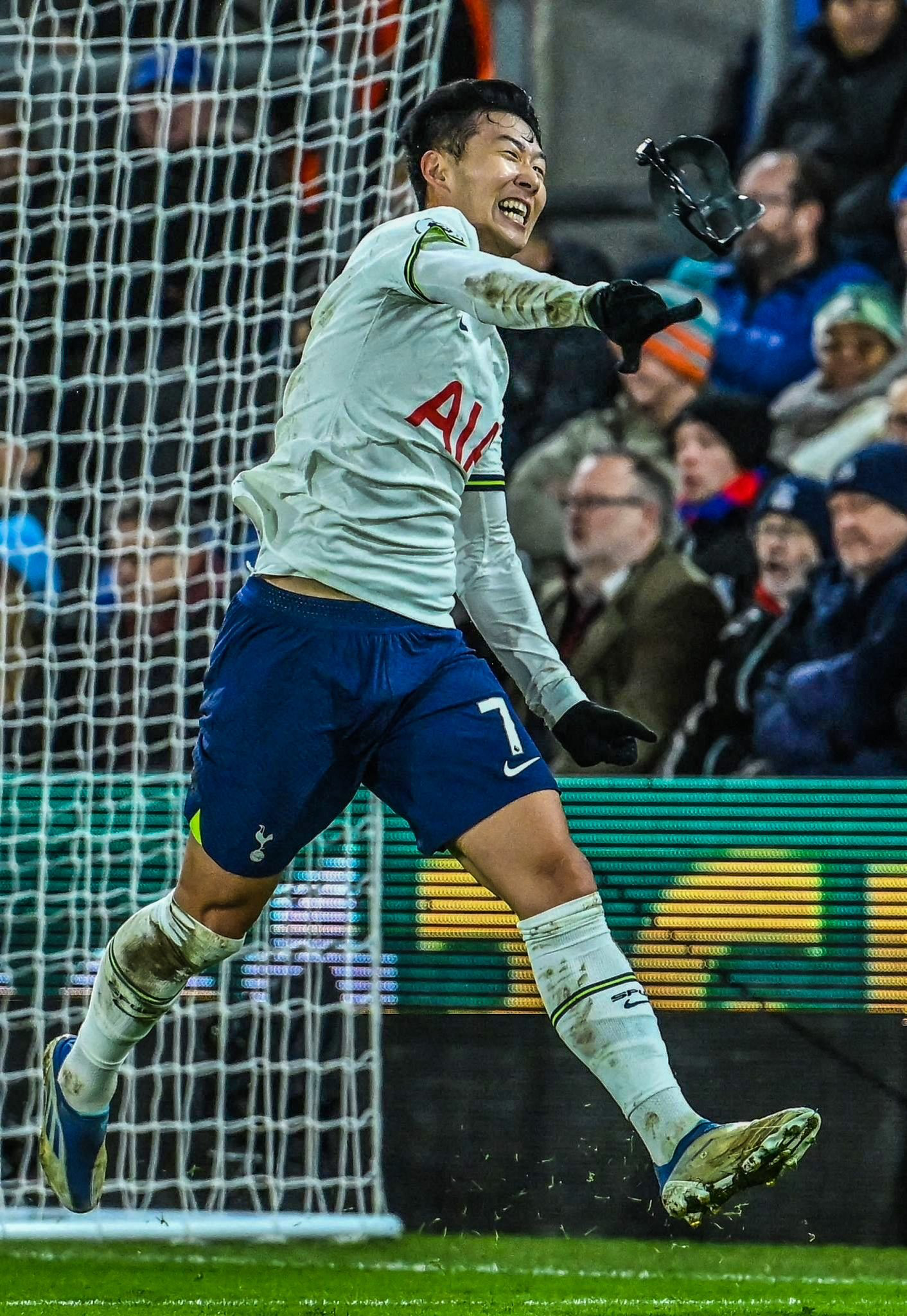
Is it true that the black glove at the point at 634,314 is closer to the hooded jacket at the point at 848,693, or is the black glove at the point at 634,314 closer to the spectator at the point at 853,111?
the hooded jacket at the point at 848,693

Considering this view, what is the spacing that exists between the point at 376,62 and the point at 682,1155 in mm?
3653

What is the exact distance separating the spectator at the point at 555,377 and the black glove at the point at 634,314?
10.8 ft

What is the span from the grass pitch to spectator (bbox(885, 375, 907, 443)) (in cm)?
220

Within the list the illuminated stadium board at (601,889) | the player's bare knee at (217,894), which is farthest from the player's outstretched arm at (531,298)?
the illuminated stadium board at (601,889)

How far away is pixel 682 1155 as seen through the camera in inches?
104

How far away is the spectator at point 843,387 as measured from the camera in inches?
207

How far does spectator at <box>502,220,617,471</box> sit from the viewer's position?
5645 millimetres

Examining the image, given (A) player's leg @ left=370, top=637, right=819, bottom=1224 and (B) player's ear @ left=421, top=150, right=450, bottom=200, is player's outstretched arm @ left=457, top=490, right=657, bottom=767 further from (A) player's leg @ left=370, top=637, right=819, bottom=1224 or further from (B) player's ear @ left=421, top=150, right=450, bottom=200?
(B) player's ear @ left=421, top=150, right=450, bottom=200

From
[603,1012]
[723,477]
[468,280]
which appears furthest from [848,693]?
[468,280]

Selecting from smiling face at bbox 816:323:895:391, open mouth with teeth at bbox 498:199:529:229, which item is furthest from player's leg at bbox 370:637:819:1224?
smiling face at bbox 816:323:895:391

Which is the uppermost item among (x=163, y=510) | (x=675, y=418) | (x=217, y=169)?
A: (x=217, y=169)

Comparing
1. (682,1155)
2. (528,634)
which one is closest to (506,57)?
(528,634)

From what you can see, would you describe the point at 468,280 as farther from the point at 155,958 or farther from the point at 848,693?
the point at 848,693

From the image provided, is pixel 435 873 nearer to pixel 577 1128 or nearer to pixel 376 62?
pixel 577 1128
